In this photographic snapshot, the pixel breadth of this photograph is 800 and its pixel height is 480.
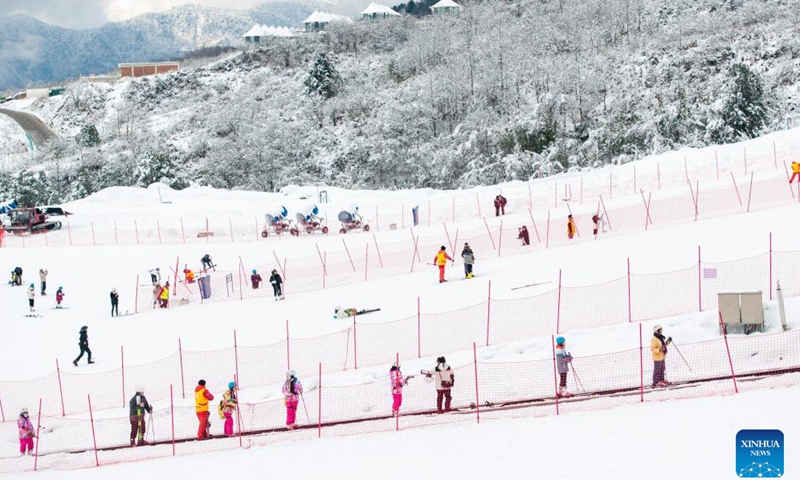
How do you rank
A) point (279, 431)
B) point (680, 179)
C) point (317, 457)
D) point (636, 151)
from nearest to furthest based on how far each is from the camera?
point (317, 457)
point (279, 431)
point (680, 179)
point (636, 151)

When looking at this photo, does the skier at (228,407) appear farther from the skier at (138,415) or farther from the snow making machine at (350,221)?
the snow making machine at (350,221)

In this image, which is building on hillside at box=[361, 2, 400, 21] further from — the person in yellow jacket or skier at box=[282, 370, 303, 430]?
skier at box=[282, 370, 303, 430]

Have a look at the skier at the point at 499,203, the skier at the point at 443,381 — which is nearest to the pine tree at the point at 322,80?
the skier at the point at 499,203

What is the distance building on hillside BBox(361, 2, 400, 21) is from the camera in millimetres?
137500

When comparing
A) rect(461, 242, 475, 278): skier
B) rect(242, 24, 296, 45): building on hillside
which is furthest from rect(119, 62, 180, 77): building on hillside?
rect(461, 242, 475, 278): skier

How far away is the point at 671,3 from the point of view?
95375 mm

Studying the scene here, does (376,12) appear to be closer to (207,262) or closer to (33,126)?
(33,126)

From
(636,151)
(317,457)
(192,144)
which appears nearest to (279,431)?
(317,457)

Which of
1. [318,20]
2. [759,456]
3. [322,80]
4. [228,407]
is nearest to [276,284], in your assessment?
[228,407]

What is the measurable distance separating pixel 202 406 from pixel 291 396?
1964mm

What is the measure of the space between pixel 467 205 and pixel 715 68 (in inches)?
1499

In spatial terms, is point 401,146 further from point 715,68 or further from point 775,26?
point 775,26

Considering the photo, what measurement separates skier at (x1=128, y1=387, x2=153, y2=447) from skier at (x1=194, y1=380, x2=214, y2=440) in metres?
1.17

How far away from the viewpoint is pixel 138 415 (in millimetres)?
20500
